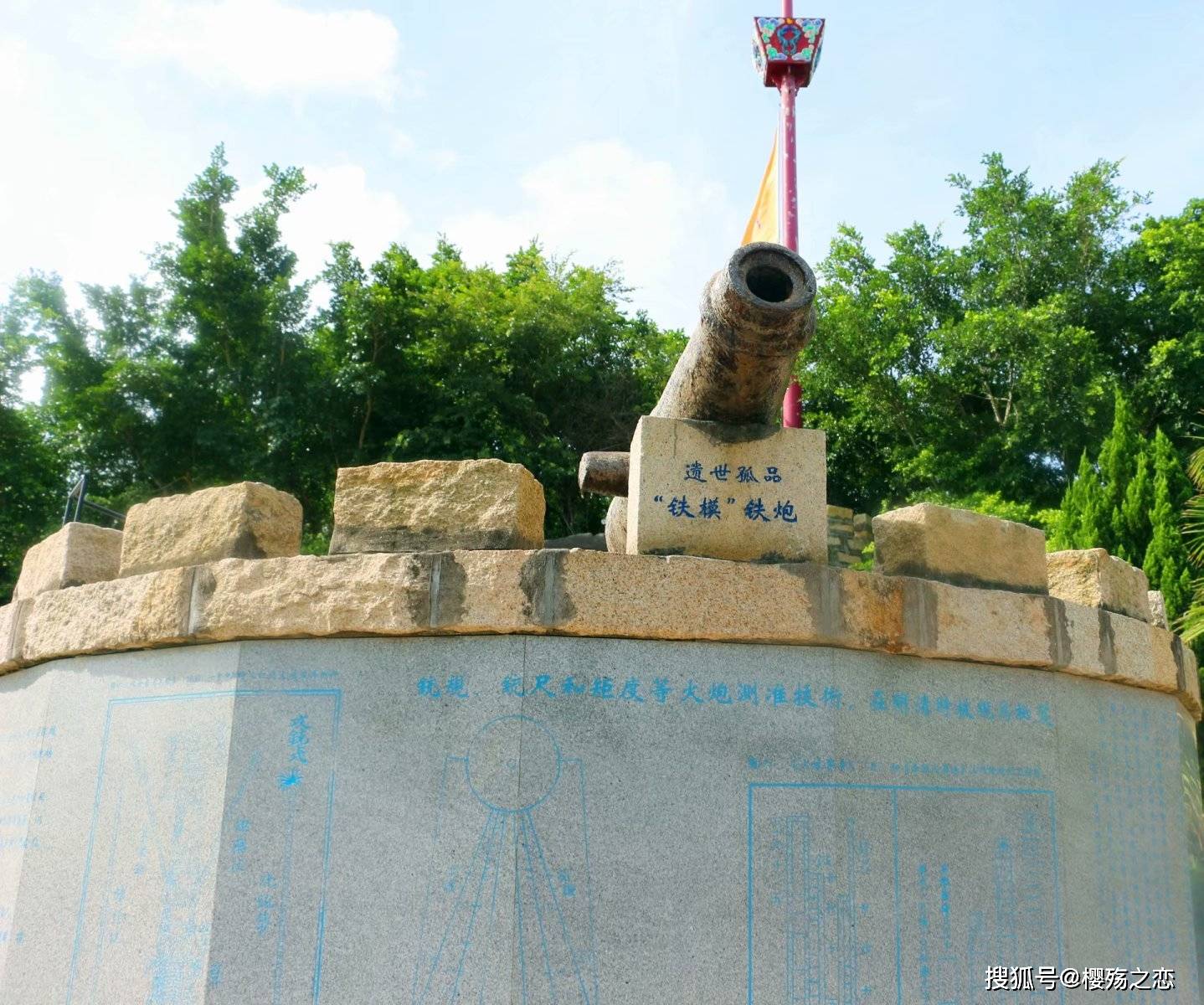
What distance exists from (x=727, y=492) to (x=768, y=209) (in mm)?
8791

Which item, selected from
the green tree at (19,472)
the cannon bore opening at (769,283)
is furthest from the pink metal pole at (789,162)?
the green tree at (19,472)

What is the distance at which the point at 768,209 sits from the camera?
1216cm

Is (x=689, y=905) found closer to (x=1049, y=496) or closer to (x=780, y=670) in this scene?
(x=780, y=670)

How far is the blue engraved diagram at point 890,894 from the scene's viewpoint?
3551 millimetres

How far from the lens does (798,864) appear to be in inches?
142

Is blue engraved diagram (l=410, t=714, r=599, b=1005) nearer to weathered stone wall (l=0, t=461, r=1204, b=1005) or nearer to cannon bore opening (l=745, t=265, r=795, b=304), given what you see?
weathered stone wall (l=0, t=461, r=1204, b=1005)

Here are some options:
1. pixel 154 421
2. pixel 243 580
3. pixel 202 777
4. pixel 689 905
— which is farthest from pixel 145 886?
pixel 154 421

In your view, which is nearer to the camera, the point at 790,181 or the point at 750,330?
the point at 750,330

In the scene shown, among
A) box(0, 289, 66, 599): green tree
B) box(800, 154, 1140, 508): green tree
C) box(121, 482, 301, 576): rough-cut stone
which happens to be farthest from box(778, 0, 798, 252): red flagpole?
box(0, 289, 66, 599): green tree

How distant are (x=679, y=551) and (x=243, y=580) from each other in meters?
1.67

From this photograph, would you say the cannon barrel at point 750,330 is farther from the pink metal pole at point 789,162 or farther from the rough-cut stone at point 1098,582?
the pink metal pole at point 789,162

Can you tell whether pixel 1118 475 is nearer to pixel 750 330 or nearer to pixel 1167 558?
pixel 1167 558

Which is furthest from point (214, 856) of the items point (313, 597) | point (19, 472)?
point (19, 472)

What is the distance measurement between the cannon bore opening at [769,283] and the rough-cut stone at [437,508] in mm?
1133
